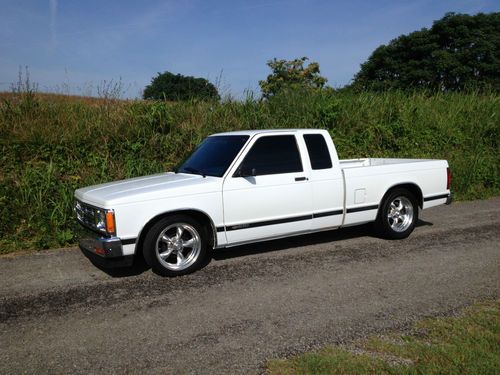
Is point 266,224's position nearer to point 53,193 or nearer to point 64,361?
point 64,361

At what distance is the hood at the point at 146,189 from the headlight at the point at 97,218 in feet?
0.23

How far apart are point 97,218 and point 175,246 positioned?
0.95 meters

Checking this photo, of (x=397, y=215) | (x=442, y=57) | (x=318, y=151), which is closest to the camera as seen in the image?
(x=318, y=151)

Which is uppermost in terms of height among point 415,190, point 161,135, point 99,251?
point 161,135

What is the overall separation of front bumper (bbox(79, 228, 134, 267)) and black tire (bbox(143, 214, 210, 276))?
0.27 meters

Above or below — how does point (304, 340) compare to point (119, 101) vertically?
below

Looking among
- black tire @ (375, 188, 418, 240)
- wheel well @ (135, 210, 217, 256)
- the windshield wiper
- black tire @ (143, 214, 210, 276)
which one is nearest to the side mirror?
the windshield wiper

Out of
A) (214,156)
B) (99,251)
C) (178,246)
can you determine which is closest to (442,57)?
(214,156)

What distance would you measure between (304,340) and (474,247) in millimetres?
3956

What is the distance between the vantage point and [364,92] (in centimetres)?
1405

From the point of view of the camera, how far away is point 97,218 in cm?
541

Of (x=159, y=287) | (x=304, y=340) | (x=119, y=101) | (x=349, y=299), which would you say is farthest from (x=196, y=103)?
(x=304, y=340)

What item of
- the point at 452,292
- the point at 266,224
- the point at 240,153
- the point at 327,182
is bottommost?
the point at 452,292

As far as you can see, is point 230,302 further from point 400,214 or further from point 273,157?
point 400,214
